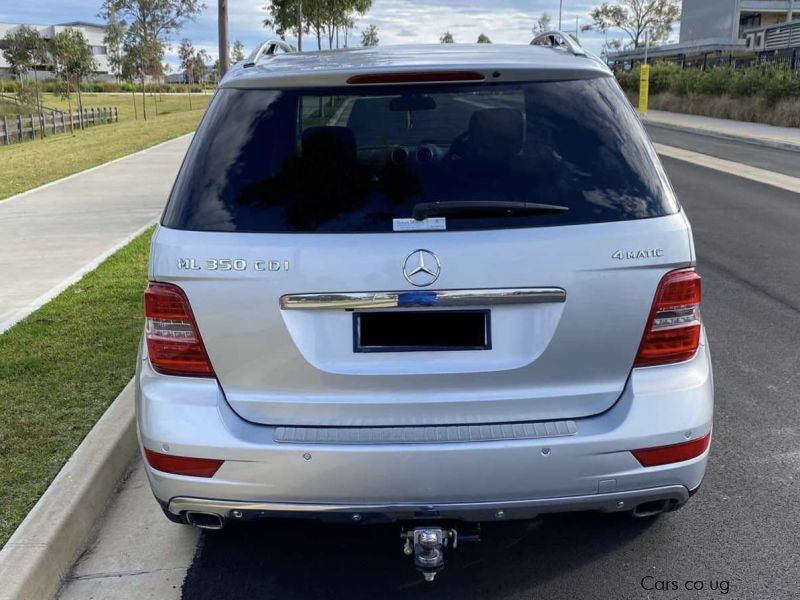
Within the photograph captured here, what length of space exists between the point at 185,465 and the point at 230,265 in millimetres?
669

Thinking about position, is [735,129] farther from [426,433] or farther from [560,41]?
[426,433]

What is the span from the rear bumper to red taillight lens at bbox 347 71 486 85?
1.10 m

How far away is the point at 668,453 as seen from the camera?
2.79 m

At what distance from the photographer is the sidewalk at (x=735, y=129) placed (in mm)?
22128

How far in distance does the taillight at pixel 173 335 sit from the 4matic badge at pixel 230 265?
0.09 meters

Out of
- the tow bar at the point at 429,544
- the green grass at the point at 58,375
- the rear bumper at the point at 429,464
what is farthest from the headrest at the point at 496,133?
the green grass at the point at 58,375

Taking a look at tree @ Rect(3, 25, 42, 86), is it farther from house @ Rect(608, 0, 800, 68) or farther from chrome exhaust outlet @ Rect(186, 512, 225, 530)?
chrome exhaust outlet @ Rect(186, 512, 225, 530)

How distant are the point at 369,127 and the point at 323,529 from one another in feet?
5.44

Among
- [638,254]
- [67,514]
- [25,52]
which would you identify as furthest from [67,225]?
[25,52]

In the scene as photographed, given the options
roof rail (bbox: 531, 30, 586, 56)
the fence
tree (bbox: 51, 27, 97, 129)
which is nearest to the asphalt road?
roof rail (bbox: 531, 30, 586, 56)

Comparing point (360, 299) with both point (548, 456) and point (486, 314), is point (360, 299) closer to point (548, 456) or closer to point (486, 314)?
point (486, 314)

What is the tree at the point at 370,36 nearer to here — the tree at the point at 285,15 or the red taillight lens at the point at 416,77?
the tree at the point at 285,15

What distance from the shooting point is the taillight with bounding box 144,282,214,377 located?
276cm

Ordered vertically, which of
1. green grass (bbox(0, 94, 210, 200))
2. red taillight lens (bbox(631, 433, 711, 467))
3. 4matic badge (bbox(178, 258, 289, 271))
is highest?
4matic badge (bbox(178, 258, 289, 271))
